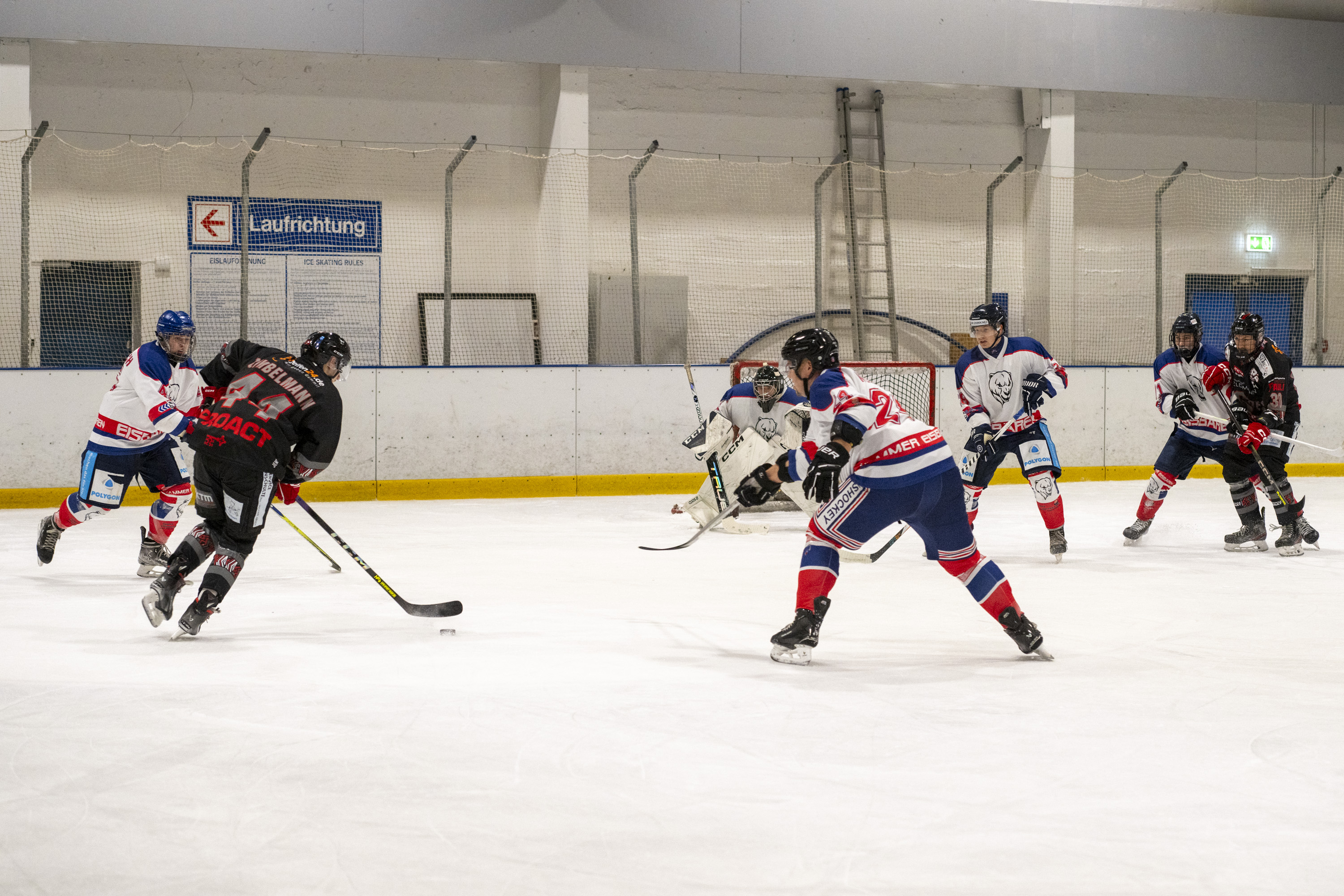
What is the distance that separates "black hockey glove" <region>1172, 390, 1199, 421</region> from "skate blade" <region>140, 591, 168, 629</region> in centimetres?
497

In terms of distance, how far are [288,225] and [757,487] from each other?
8.06 m

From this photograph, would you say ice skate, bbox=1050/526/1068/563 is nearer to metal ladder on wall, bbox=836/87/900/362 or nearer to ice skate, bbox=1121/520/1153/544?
ice skate, bbox=1121/520/1153/544

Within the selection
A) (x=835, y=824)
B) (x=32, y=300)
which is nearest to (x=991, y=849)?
(x=835, y=824)

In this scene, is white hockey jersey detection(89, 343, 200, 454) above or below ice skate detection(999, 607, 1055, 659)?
above

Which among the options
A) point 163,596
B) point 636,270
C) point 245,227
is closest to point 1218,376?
point 636,270

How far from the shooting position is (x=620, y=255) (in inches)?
447

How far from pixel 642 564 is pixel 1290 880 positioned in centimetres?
410

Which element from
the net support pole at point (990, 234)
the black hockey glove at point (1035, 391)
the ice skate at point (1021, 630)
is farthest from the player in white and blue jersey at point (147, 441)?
the net support pole at point (990, 234)

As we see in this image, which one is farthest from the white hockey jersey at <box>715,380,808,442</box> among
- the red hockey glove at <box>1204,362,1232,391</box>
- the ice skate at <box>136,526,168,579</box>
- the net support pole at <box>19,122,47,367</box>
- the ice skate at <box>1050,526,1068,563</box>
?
the net support pole at <box>19,122,47,367</box>

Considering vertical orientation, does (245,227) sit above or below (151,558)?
above

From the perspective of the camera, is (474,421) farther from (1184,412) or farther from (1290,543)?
(1290,543)

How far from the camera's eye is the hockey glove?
3.69 meters

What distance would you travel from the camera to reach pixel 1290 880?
2186 mm

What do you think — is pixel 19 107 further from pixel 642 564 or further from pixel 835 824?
pixel 835 824
